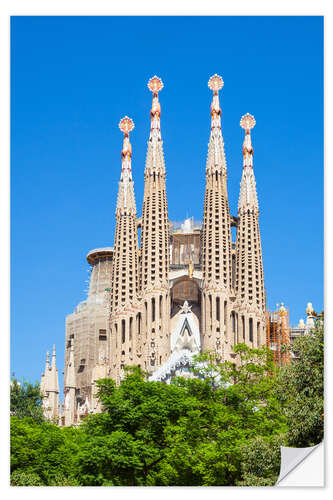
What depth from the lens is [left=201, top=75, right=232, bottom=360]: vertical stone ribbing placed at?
58531 mm

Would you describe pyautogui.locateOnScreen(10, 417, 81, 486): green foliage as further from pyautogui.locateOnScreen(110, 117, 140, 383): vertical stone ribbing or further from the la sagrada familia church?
pyautogui.locateOnScreen(110, 117, 140, 383): vertical stone ribbing

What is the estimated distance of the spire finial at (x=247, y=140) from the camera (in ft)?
203

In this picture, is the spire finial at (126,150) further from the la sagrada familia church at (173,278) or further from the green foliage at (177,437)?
the green foliage at (177,437)

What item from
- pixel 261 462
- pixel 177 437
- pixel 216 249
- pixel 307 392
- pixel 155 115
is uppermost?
pixel 155 115

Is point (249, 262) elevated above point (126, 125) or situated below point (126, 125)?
below

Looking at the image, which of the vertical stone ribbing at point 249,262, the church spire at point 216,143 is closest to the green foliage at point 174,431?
the vertical stone ribbing at point 249,262

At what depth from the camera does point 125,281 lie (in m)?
60.6

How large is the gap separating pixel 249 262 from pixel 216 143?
27.8ft

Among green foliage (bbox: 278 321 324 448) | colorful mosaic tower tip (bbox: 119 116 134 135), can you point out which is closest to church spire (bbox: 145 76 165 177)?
colorful mosaic tower tip (bbox: 119 116 134 135)

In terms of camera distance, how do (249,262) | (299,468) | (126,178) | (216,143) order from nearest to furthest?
(299,468) < (249,262) < (216,143) < (126,178)

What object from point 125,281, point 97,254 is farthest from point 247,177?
point 97,254

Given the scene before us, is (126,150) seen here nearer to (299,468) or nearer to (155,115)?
(155,115)

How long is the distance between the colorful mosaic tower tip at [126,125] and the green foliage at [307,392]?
41.1 metres
